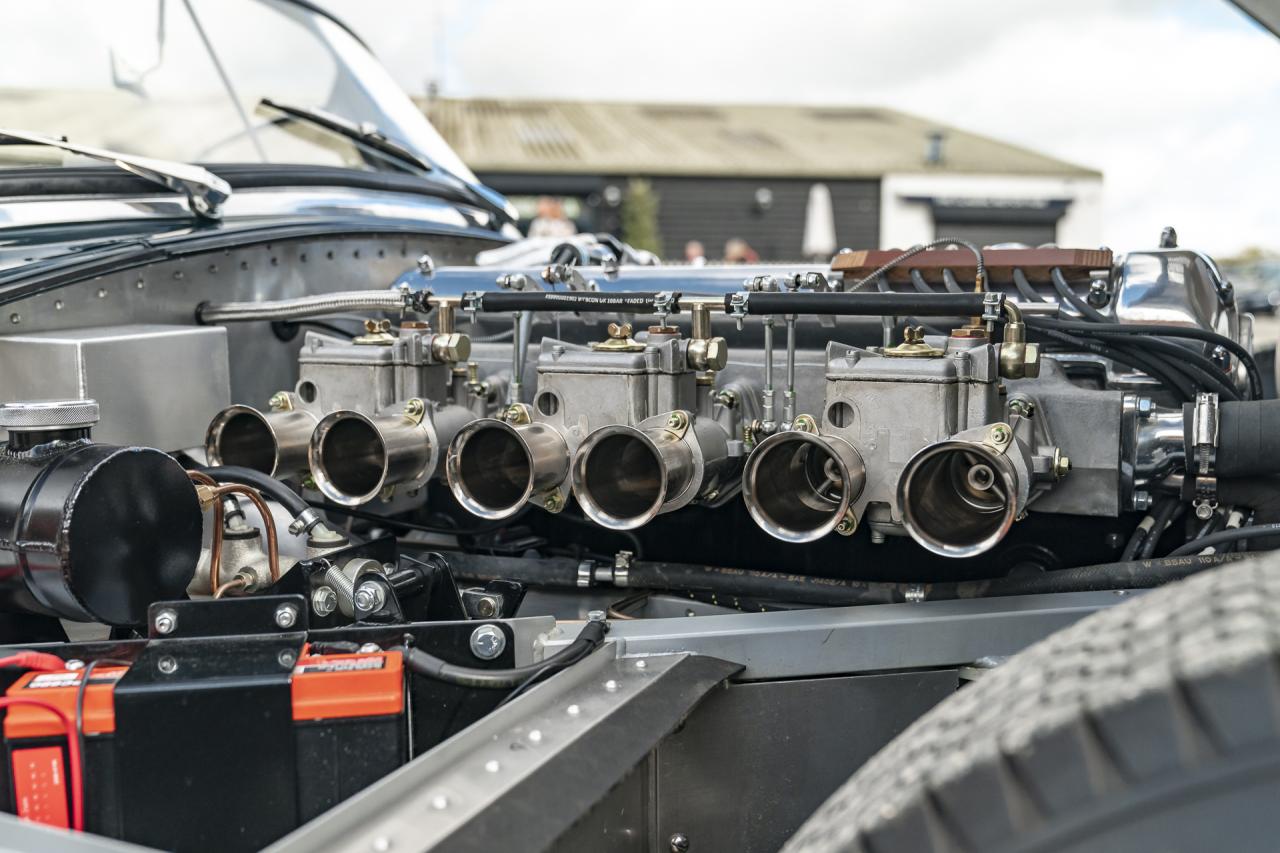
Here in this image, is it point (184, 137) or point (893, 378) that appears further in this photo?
point (184, 137)

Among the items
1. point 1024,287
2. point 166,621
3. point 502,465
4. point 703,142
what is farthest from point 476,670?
point 703,142

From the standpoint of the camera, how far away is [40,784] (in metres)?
1.21

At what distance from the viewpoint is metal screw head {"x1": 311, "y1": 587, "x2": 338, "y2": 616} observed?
1.58m

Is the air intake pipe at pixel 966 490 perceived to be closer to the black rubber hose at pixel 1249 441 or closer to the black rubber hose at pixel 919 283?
the black rubber hose at pixel 1249 441

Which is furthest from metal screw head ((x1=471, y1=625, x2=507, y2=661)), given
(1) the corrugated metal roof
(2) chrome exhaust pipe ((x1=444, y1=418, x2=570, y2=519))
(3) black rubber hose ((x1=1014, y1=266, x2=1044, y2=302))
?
(1) the corrugated metal roof

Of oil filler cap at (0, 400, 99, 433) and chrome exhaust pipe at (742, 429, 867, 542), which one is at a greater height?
oil filler cap at (0, 400, 99, 433)

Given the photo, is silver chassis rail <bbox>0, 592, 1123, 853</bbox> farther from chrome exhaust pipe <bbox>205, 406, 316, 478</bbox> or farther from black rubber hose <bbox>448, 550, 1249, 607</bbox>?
chrome exhaust pipe <bbox>205, 406, 316, 478</bbox>

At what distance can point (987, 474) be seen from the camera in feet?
5.11

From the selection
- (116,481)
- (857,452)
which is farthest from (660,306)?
(116,481)

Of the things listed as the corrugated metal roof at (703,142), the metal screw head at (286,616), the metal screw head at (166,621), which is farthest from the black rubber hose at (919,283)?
the corrugated metal roof at (703,142)

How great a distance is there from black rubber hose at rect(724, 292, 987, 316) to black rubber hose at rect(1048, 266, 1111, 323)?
329 mm

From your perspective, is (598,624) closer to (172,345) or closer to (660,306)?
(660,306)

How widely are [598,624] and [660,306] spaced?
498 millimetres

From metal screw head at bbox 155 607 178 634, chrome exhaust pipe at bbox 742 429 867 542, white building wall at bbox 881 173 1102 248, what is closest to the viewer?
metal screw head at bbox 155 607 178 634
